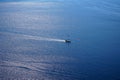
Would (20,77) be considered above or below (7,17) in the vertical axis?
below

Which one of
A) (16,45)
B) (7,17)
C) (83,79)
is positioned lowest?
(83,79)

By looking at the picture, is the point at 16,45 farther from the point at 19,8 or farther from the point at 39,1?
the point at 39,1

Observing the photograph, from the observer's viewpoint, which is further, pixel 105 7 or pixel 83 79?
pixel 105 7

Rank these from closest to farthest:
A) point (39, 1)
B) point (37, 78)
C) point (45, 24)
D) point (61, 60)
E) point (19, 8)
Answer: point (37, 78), point (61, 60), point (45, 24), point (19, 8), point (39, 1)

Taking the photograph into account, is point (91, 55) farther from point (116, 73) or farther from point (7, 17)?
point (7, 17)

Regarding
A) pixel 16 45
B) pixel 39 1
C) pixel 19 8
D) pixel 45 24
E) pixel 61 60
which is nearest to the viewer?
pixel 61 60

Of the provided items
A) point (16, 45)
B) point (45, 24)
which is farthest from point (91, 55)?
point (45, 24)
